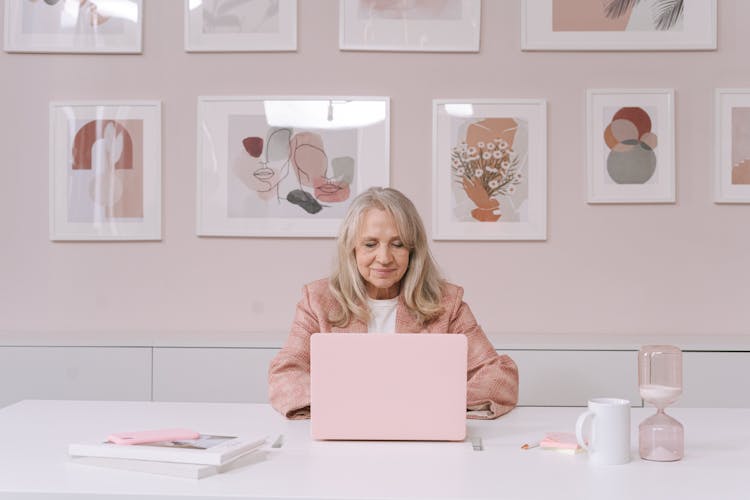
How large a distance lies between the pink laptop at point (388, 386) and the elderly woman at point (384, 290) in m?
0.54

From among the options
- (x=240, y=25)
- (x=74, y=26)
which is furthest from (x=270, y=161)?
(x=74, y=26)

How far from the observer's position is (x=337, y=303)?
2.53 metres

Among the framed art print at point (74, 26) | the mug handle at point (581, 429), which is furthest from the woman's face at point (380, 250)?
the framed art print at point (74, 26)

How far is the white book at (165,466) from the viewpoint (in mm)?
1566

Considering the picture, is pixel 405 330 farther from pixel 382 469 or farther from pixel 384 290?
pixel 382 469

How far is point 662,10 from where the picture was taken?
3.59m

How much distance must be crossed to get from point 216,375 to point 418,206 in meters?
1.12

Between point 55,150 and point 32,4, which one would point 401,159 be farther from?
point 32,4

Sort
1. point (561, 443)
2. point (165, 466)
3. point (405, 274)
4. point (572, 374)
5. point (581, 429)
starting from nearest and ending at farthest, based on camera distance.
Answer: point (165, 466) → point (581, 429) → point (561, 443) → point (405, 274) → point (572, 374)

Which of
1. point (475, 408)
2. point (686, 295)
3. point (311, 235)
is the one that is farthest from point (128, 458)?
point (686, 295)

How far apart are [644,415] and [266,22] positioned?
91.9 inches

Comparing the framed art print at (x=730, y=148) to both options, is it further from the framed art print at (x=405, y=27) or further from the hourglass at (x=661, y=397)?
the hourglass at (x=661, y=397)

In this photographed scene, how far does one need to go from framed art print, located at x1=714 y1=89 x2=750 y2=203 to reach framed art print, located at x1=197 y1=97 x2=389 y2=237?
4.66 feet

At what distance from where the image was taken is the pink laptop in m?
1.80
